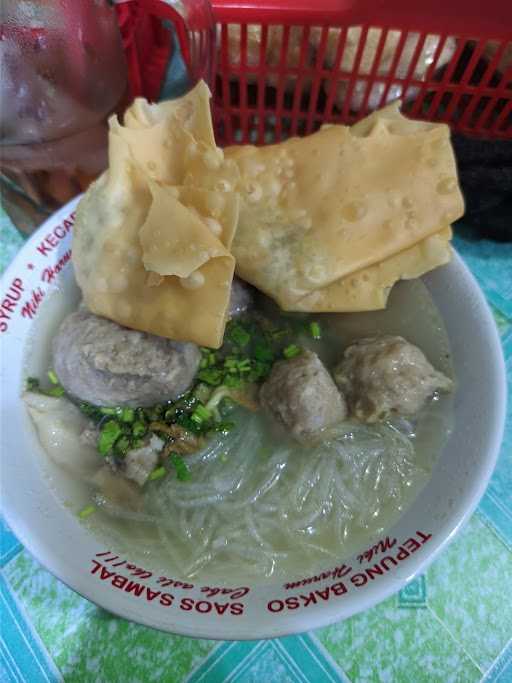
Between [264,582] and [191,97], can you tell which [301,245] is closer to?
[191,97]

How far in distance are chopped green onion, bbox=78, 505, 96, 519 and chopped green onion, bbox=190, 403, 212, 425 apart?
343 mm

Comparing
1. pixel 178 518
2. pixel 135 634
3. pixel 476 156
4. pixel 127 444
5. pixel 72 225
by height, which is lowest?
pixel 135 634

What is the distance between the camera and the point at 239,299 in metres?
1.52

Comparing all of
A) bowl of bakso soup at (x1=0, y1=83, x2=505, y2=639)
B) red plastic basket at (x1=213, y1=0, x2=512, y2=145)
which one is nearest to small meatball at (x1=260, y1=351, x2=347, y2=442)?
bowl of bakso soup at (x1=0, y1=83, x2=505, y2=639)

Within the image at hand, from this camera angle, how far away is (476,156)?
1643 millimetres

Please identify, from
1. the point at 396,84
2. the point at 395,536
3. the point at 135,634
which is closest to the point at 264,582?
the point at 395,536

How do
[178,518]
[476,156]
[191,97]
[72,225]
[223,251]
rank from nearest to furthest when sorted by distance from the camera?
[223,251] < [191,97] < [178,518] < [72,225] < [476,156]

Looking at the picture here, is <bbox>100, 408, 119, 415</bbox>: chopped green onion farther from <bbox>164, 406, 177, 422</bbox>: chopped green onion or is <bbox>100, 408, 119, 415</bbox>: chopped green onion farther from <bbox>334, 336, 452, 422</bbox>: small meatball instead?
<bbox>334, 336, 452, 422</bbox>: small meatball

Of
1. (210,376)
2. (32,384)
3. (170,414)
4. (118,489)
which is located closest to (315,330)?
(210,376)

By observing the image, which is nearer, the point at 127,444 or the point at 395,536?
the point at 395,536

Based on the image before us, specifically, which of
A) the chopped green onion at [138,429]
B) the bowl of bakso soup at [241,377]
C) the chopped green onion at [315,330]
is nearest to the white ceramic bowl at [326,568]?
the bowl of bakso soup at [241,377]

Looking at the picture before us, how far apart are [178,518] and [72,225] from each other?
0.88 meters

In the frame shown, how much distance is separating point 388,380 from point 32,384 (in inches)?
38.6

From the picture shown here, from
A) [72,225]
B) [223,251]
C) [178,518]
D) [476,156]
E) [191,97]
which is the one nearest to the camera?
[223,251]
